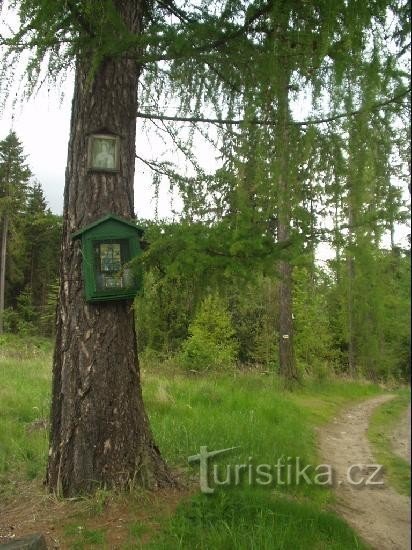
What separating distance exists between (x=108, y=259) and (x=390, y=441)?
2624mm

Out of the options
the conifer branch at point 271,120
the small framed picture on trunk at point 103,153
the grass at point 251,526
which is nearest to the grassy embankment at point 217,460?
the grass at point 251,526

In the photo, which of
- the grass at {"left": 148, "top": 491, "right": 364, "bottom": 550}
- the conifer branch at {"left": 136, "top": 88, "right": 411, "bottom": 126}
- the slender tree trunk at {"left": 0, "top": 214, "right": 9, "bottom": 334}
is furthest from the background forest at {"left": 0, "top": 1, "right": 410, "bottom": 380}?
the slender tree trunk at {"left": 0, "top": 214, "right": 9, "bottom": 334}

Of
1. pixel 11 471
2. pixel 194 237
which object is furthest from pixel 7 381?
pixel 194 237

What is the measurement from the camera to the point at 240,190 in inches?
143

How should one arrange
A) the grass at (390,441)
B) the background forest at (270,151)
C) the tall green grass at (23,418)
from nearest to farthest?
the grass at (390,441), the background forest at (270,151), the tall green grass at (23,418)

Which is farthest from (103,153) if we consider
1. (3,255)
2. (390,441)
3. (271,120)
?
(3,255)

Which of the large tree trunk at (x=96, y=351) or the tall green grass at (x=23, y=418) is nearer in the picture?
the large tree trunk at (x=96, y=351)

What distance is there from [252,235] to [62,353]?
2006mm

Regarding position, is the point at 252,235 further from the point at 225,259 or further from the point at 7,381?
the point at 7,381

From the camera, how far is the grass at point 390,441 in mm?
1060

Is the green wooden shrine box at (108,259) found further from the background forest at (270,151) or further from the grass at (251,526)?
the grass at (251,526)

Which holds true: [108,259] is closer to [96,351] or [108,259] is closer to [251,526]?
[96,351]

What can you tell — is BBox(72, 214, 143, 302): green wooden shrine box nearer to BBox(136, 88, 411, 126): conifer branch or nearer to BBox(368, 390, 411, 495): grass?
BBox(136, 88, 411, 126): conifer branch

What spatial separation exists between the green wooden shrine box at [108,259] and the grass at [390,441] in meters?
2.19
